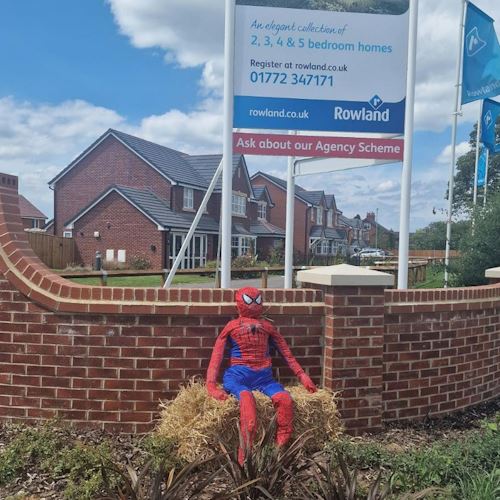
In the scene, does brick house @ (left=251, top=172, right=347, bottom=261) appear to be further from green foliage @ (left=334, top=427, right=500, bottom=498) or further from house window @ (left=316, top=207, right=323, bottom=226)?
green foliage @ (left=334, top=427, right=500, bottom=498)

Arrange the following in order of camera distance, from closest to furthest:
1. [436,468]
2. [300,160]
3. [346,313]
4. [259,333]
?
1. [436,468]
2. [259,333]
3. [346,313]
4. [300,160]

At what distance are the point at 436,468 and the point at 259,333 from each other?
4.50ft

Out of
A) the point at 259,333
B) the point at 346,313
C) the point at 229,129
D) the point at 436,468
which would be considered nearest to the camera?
the point at 436,468

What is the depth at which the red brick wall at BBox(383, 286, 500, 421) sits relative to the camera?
437 centimetres

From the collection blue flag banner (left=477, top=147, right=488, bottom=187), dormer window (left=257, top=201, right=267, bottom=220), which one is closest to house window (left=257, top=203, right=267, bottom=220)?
dormer window (left=257, top=201, right=267, bottom=220)

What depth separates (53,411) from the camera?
3.96m

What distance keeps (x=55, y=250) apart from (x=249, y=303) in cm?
2821

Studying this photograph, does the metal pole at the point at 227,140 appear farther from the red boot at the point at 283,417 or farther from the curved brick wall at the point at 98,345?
the red boot at the point at 283,417

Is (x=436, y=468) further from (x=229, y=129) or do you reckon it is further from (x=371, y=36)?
(x=371, y=36)

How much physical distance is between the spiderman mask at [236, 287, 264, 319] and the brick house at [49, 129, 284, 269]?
27696 millimetres

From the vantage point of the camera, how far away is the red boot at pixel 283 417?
347cm

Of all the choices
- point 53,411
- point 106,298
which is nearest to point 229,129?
point 106,298

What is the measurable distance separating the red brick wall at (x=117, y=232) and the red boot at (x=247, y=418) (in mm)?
28403

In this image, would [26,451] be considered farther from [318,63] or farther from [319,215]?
[319,215]
